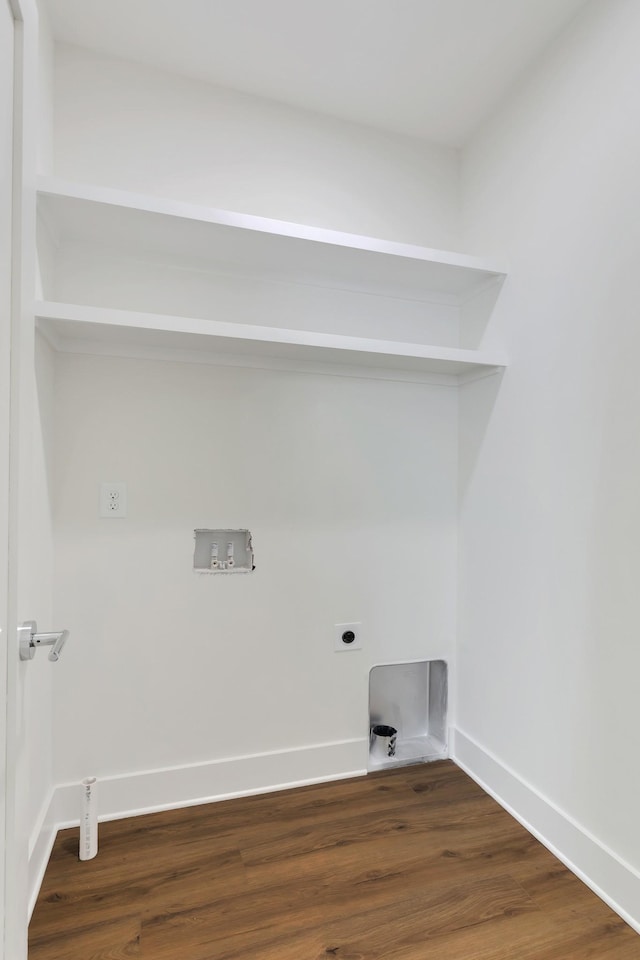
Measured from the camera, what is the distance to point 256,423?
6.28 ft

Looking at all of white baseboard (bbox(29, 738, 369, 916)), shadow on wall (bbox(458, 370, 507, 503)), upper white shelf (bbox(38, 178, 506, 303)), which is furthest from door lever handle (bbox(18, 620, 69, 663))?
shadow on wall (bbox(458, 370, 507, 503))

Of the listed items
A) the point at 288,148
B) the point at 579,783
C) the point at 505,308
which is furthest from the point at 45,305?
the point at 579,783

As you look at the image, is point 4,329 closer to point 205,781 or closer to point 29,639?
point 29,639

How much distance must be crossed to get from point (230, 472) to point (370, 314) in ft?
2.80

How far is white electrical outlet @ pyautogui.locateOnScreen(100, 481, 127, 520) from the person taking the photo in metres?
1.74

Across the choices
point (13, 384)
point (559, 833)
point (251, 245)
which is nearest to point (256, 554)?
point (251, 245)

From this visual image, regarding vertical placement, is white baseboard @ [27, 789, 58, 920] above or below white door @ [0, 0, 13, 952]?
below

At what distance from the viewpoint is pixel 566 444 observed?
5.25 feet

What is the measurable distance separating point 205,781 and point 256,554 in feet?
2.77

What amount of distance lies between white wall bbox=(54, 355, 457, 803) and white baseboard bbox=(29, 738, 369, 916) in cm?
4

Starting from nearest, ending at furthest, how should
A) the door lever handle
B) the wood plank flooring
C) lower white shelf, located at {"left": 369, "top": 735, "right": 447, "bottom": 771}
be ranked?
the door lever handle < the wood plank flooring < lower white shelf, located at {"left": 369, "top": 735, "right": 447, "bottom": 771}

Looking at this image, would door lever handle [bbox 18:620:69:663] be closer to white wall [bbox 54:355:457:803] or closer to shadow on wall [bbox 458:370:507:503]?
white wall [bbox 54:355:457:803]

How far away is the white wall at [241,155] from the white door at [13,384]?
911 mm

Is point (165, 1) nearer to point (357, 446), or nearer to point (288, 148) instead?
point (288, 148)
